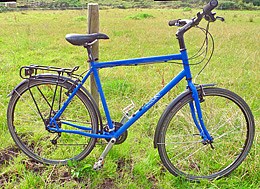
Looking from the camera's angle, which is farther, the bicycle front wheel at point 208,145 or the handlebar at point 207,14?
the bicycle front wheel at point 208,145

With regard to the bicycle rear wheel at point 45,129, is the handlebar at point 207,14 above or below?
above

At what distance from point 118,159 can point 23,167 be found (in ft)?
2.94

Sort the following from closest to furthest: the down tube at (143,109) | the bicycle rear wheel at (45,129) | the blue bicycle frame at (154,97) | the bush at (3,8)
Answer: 1. the blue bicycle frame at (154,97)
2. the down tube at (143,109)
3. the bicycle rear wheel at (45,129)
4. the bush at (3,8)

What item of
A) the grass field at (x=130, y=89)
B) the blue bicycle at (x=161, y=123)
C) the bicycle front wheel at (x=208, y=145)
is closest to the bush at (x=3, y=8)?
the grass field at (x=130, y=89)

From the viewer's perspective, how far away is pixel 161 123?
225cm

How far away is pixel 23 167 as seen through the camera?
100 inches

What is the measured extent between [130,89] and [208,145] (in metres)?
1.82

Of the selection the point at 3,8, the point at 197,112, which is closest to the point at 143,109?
the point at 197,112

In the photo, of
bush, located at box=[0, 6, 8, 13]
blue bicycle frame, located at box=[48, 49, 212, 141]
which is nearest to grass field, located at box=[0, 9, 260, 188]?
blue bicycle frame, located at box=[48, 49, 212, 141]

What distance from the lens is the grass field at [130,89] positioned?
96.9 inches

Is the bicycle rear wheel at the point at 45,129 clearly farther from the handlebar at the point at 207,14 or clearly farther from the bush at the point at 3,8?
the bush at the point at 3,8

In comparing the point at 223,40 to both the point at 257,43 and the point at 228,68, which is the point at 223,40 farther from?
the point at 228,68

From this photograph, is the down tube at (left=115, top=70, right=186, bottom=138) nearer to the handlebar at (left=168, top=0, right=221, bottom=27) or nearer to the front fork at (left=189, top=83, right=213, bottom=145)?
the front fork at (left=189, top=83, right=213, bottom=145)

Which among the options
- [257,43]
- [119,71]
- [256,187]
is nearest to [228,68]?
[119,71]
